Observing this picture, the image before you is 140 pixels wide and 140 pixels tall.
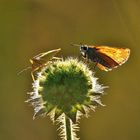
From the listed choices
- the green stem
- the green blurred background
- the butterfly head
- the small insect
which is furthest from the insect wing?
the green blurred background

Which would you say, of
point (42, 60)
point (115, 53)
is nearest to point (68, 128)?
point (42, 60)

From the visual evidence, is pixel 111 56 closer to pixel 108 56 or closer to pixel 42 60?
pixel 108 56

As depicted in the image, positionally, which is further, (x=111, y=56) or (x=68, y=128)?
(x=111, y=56)

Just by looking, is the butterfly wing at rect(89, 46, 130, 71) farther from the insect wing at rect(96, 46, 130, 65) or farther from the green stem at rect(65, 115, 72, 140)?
the green stem at rect(65, 115, 72, 140)

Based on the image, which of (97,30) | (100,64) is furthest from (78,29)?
(100,64)

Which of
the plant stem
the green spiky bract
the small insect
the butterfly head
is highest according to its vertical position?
the butterfly head

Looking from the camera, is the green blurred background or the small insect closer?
the small insect
